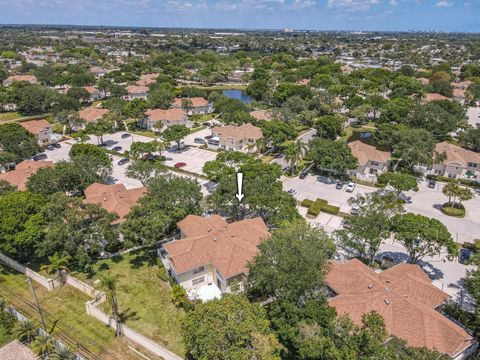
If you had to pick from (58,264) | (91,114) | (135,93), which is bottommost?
(58,264)

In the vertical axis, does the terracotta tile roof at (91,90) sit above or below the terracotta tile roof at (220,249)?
above

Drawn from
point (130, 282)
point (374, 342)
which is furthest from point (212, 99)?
point (374, 342)

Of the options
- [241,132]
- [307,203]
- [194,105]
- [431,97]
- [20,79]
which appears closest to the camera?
[307,203]

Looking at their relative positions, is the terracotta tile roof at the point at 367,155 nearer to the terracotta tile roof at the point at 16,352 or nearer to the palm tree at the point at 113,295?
the palm tree at the point at 113,295

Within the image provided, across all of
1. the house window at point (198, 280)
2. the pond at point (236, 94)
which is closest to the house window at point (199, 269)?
the house window at point (198, 280)

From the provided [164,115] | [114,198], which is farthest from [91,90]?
[114,198]

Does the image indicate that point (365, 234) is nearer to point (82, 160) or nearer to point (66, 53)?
point (82, 160)

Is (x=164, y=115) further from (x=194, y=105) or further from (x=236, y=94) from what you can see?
(x=236, y=94)
